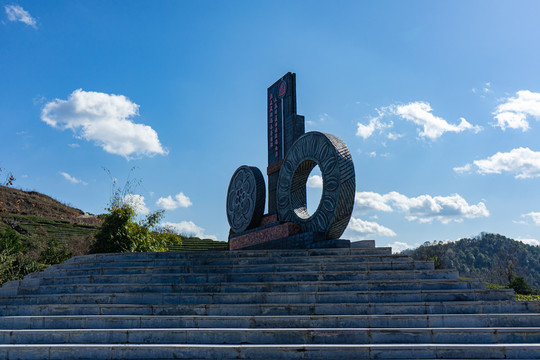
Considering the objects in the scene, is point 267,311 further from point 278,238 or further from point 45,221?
point 45,221

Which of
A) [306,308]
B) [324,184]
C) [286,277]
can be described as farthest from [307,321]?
[324,184]

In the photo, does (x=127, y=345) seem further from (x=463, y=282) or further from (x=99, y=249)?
(x=99, y=249)

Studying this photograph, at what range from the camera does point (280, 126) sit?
1622 cm

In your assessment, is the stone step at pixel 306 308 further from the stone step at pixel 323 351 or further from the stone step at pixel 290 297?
the stone step at pixel 323 351

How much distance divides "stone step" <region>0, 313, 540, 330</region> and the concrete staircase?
14 mm

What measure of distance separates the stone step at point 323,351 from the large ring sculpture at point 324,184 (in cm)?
634

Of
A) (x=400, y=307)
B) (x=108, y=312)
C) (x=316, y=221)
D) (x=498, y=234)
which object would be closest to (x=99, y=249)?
(x=316, y=221)

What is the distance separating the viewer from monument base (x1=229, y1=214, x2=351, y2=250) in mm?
11691

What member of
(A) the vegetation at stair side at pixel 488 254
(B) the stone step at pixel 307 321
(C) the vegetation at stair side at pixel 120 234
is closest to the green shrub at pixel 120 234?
(C) the vegetation at stair side at pixel 120 234

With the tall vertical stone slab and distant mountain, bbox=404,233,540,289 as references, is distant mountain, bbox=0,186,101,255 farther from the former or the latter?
distant mountain, bbox=404,233,540,289

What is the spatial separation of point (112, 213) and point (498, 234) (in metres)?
82.5

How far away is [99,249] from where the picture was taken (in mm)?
15797

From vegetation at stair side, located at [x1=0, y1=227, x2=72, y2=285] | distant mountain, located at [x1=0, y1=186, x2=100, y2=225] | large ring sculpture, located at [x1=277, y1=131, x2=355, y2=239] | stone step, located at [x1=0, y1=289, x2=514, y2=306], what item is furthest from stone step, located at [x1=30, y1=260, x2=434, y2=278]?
distant mountain, located at [x1=0, y1=186, x2=100, y2=225]

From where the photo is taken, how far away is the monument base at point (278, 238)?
38.4 ft
